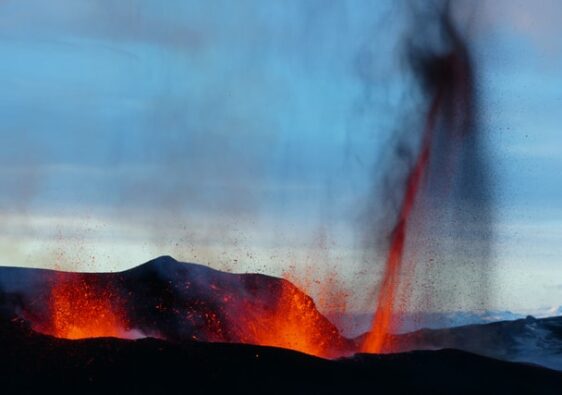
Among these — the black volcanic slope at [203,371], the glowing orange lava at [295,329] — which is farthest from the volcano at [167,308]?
the black volcanic slope at [203,371]

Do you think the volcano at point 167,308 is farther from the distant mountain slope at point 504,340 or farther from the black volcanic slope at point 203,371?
the black volcanic slope at point 203,371

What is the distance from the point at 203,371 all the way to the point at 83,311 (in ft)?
48.0

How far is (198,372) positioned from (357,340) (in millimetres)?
18799

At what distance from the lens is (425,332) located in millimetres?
71125

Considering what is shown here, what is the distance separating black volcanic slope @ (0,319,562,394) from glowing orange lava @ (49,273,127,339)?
18.8 ft

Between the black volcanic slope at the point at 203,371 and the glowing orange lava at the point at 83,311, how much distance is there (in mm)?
5725

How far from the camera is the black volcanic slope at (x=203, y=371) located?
4684cm

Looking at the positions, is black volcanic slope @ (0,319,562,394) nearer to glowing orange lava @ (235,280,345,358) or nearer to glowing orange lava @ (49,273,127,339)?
glowing orange lava @ (49,273,127,339)

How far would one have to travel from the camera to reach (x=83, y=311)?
199 ft

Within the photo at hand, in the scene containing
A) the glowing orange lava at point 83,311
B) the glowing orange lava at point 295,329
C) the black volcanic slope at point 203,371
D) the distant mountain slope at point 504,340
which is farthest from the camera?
the distant mountain slope at point 504,340

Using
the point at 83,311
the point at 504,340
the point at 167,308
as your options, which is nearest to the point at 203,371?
the point at 83,311

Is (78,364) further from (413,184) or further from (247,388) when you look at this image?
(413,184)

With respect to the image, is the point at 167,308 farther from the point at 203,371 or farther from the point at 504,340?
the point at 504,340

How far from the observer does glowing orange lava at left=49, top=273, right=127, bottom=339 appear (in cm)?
5719
